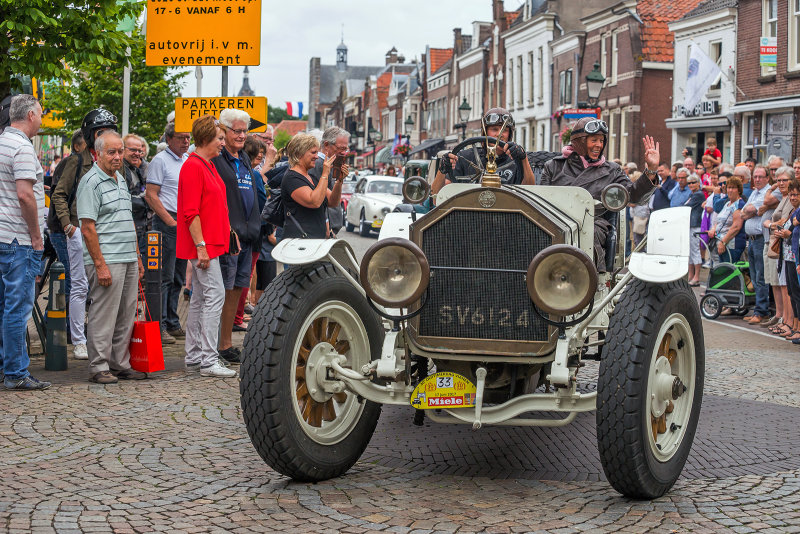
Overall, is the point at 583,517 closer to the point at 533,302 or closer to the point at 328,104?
the point at 533,302

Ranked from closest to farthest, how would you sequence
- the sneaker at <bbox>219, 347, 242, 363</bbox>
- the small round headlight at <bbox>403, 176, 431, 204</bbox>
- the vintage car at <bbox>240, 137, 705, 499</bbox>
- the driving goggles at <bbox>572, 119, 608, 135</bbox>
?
the vintage car at <bbox>240, 137, 705, 499</bbox>, the small round headlight at <bbox>403, 176, 431, 204</bbox>, the driving goggles at <bbox>572, 119, 608, 135</bbox>, the sneaker at <bbox>219, 347, 242, 363</bbox>

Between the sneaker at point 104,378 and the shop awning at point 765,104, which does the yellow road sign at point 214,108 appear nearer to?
the sneaker at point 104,378

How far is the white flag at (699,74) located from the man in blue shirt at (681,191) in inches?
454

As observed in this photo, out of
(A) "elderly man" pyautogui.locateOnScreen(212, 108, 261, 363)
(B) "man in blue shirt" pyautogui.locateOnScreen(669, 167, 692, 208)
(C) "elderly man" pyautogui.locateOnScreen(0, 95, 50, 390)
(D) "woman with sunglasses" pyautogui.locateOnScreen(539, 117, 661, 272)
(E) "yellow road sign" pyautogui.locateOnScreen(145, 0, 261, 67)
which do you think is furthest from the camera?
(B) "man in blue shirt" pyautogui.locateOnScreen(669, 167, 692, 208)

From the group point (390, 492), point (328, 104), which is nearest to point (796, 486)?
point (390, 492)

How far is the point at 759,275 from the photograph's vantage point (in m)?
12.7

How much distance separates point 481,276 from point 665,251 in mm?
938

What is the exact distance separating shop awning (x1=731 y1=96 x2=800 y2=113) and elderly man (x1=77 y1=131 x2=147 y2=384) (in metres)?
21.6

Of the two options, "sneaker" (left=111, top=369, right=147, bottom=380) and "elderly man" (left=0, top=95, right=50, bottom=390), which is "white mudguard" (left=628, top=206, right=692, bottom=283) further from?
"elderly man" (left=0, top=95, right=50, bottom=390)

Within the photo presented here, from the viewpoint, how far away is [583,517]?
4512 mm

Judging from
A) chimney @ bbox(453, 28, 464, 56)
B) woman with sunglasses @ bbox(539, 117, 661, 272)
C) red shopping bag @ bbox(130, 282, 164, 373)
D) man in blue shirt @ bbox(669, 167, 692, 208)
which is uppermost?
chimney @ bbox(453, 28, 464, 56)

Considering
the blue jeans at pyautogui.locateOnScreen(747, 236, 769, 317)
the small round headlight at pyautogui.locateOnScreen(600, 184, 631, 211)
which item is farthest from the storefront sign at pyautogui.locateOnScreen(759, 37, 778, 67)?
the small round headlight at pyautogui.locateOnScreen(600, 184, 631, 211)

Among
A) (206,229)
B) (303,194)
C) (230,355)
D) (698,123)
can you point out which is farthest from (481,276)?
(698,123)

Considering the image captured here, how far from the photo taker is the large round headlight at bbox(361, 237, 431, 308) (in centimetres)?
487
